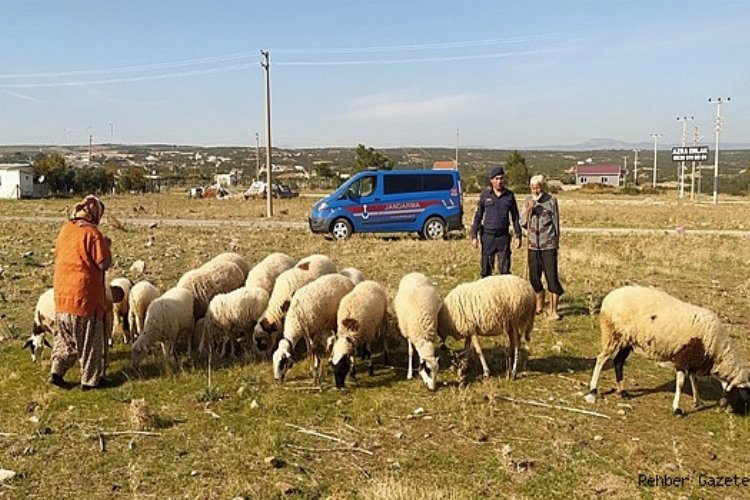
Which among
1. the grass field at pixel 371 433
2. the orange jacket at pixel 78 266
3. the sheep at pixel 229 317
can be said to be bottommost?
the grass field at pixel 371 433

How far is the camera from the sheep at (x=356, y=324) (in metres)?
8.67

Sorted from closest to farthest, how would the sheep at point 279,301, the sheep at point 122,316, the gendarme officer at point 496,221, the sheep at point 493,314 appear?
the sheep at point 493,314 → the sheep at point 279,301 → the sheep at point 122,316 → the gendarme officer at point 496,221

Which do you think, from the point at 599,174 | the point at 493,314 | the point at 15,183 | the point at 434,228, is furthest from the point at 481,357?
the point at 599,174

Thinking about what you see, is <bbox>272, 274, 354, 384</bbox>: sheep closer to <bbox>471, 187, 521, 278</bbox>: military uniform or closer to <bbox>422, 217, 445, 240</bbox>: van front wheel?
<bbox>471, 187, 521, 278</bbox>: military uniform

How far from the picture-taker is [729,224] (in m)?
32.7

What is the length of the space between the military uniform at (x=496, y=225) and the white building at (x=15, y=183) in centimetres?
6134

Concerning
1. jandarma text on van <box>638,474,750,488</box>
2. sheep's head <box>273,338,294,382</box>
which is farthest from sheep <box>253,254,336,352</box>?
jandarma text on van <box>638,474,750,488</box>

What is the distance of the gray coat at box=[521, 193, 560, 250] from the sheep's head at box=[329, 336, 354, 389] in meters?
4.35

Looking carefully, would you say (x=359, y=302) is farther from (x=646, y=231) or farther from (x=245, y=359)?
(x=646, y=231)

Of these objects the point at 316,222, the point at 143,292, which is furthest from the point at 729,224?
the point at 143,292

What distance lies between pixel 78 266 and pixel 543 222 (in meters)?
7.40

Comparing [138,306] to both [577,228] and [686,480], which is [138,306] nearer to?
[686,480]

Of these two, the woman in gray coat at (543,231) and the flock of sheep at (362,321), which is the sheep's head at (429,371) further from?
the woman in gray coat at (543,231)

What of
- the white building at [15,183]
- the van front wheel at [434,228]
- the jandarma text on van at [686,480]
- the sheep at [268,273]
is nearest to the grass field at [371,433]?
the jandarma text on van at [686,480]
